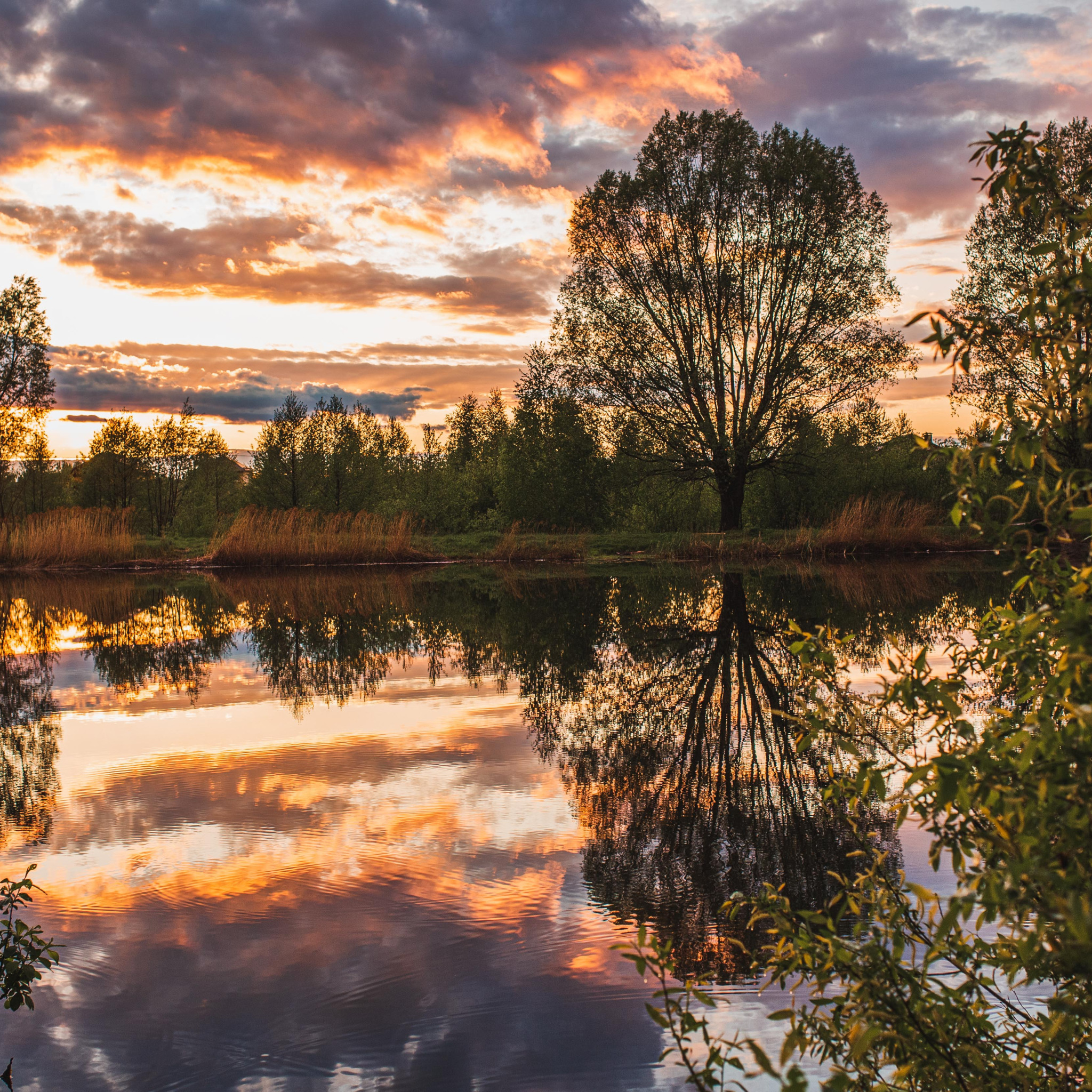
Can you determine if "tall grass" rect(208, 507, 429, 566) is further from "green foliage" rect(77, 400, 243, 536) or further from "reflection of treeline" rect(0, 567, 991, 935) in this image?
"green foliage" rect(77, 400, 243, 536)

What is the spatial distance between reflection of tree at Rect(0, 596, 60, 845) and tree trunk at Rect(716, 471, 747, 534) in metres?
18.5

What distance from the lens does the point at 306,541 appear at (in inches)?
914

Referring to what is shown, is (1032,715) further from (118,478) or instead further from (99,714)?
(118,478)

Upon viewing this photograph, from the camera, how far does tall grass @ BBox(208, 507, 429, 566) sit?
2328 cm

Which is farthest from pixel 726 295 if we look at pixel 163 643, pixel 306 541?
pixel 163 643

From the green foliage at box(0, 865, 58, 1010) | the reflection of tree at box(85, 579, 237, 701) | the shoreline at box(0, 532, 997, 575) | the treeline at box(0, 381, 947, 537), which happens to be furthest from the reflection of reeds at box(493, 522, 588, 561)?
the green foliage at box(0, 865, 58, 1010)

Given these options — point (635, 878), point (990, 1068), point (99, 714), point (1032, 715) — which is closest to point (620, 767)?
point (635, 878)

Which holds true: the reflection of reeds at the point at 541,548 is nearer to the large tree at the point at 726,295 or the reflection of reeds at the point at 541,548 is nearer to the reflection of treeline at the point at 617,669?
the large tree at the point at 726,295

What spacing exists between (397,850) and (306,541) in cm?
2059

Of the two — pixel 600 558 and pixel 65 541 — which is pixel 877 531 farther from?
pixel 65 541

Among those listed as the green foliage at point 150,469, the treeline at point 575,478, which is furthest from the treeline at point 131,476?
the treeline at point 575,478

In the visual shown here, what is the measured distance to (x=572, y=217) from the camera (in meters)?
24.7

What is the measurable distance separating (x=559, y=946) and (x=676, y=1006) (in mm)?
1298

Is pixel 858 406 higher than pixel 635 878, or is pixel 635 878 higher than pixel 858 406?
pixel 858 406
